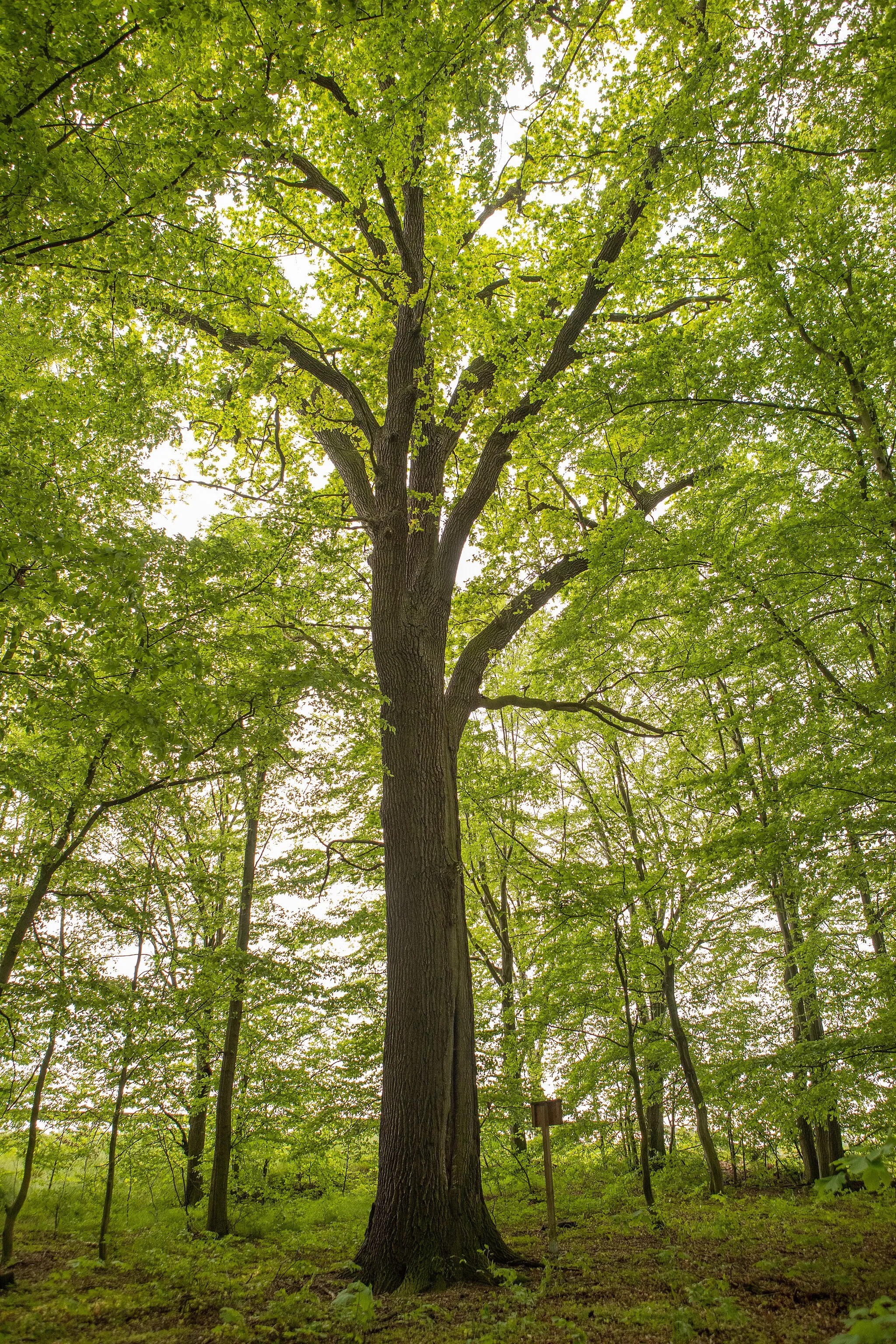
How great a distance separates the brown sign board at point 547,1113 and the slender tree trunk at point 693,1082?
115 inches

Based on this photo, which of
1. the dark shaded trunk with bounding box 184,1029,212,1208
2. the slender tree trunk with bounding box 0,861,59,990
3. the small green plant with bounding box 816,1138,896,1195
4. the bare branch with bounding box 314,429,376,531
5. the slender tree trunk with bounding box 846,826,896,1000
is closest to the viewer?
the small green plant with bounding box 816,1138,896,1195

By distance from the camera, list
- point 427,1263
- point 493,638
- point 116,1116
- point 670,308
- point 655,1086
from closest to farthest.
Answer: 1. point 427,1263
2. point 116,1116
3. point 493,638
4. point 670,308
5. point 655,1086

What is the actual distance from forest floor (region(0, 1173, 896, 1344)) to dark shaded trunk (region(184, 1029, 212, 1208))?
73.6 inches

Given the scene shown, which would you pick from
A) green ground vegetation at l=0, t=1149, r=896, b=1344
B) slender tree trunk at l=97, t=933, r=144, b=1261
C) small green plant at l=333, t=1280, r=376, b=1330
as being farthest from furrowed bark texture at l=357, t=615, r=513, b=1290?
slender tree trunk at l=97, t=933, r=144, b=1261

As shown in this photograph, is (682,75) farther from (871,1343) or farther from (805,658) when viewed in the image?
(871,1343)

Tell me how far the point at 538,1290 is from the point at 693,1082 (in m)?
5.85

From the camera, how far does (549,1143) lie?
5512 mm

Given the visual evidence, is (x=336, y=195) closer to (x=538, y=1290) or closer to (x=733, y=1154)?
(x=538, y=1290)

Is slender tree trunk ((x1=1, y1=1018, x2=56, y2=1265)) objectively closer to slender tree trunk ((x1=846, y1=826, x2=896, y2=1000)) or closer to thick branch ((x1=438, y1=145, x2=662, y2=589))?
thick branch ((x1=438, y1=145, x2=662, y2=589))

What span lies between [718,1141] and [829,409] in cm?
1073

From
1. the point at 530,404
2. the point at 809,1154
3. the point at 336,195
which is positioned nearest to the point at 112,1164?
the point at 530,404

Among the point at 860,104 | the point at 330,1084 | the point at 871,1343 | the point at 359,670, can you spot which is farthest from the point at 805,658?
the point at 330,1084

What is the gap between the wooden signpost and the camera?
16.5ft

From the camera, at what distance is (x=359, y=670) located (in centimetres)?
734
